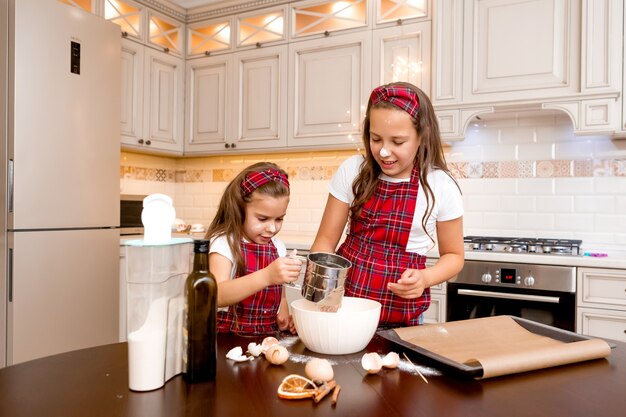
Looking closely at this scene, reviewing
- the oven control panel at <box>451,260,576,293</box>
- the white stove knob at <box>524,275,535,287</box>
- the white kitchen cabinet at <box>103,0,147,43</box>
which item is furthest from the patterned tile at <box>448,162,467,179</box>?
the white kitchen cabinet at <box>103,0,147,43</box>

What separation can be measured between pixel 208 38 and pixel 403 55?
145 cm

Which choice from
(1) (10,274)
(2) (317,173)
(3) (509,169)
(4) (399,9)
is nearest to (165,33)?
(2) (317,173)

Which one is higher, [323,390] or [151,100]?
[151,100]

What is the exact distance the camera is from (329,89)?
2.98 m

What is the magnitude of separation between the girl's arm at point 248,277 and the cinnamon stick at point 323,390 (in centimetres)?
30

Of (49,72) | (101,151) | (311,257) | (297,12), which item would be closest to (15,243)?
(101,151)

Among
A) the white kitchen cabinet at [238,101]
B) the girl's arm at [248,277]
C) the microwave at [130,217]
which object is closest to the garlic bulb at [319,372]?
the girl's arm at [248,277]

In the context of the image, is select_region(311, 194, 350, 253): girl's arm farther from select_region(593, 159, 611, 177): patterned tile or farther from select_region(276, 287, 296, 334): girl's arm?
select_region(593, 159, 611, 177): patterned tile

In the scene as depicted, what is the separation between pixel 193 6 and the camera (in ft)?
11.5

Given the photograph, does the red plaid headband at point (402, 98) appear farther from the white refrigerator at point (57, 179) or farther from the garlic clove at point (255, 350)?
the white refrigerator at point (57, 179)

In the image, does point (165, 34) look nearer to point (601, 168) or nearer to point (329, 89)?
point (329, 89)

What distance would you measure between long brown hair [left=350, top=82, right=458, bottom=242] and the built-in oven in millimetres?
1120

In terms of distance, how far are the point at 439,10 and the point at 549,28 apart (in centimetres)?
55

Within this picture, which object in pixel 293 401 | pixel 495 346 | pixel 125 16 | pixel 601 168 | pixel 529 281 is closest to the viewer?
pixel 293 401
